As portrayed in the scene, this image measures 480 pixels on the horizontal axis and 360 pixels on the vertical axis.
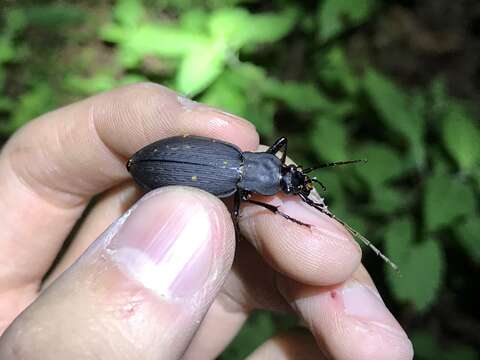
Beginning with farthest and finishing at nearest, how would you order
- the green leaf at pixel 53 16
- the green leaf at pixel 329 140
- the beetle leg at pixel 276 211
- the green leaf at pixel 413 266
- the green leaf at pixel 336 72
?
1. the green leaf at pixel 53 16
2. the green leaf at pixel 336 72
3. the green leaf at pixel 329 140
4. the green leaf at pixel 413 266
5. the beetle leg at pixel 276 211

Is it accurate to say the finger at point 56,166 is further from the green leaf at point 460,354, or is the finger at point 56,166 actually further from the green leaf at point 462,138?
the green leaf at point 460,354

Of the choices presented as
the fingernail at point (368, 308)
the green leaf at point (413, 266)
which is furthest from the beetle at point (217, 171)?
the green leaf at point (413, 266)

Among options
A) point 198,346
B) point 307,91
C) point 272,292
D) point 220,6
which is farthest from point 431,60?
point 198,346

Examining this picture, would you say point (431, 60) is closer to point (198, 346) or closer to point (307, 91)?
point (307, 91)

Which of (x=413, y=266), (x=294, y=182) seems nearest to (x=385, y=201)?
(x=413, y=266)

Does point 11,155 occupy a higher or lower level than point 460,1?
higher

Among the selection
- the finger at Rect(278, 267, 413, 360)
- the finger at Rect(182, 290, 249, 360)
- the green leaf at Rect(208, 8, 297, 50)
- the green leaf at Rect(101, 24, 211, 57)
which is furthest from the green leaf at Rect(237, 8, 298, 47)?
the finger at Rect(278, 267, 413, 360)

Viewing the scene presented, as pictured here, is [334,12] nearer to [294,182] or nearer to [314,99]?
[314,99]
